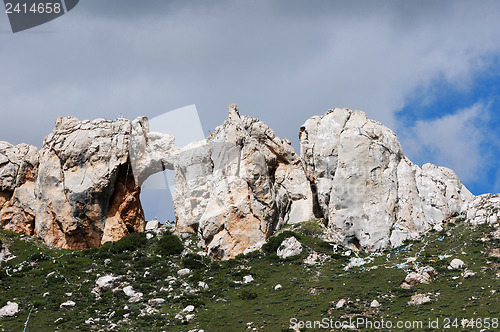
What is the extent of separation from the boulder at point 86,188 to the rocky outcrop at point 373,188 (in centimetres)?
3256

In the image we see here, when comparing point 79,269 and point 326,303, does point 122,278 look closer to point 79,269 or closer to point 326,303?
point 79,269

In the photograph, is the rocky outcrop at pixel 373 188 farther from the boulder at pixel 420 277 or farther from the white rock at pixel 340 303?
the white rock at pixel 340 303

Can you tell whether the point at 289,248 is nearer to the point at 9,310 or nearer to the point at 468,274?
the point at 468,274

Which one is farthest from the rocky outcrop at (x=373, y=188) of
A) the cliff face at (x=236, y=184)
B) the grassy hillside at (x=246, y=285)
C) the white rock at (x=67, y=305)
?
the white rock at (x=67, y=305)

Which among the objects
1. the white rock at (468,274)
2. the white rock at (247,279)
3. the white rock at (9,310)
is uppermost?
the white rock at (247,279)

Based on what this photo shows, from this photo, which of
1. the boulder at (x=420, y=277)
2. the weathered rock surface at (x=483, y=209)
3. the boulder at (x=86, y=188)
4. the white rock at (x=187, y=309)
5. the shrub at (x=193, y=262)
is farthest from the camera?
the boulder at (x=86, y=188)

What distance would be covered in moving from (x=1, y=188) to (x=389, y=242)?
67047 mm

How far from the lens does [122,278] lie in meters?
70.5

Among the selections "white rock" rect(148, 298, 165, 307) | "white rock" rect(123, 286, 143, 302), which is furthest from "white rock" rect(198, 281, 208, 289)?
"white rock" rect(123, 286, 143, 302)

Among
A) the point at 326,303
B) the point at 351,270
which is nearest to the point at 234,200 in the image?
the point at 351,270

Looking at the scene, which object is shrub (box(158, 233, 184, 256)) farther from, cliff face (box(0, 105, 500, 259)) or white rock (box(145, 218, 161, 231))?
white rock (box(145, 218, 161, 231))

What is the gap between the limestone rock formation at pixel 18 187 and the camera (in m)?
90.7

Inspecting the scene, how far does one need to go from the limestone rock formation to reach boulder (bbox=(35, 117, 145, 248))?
345 cm

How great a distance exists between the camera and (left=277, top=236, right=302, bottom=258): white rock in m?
73.2
